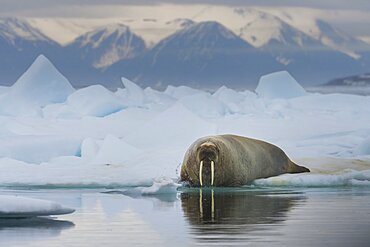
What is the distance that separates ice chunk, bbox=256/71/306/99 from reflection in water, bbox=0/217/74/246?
20.3 metres

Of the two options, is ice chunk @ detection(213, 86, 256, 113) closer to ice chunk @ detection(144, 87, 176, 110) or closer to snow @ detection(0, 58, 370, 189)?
snow @ detection(0, 58, 370, 189)

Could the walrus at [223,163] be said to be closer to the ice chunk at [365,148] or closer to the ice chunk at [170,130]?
the ice chunk at [365,148]

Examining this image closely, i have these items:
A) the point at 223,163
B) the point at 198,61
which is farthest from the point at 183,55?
the point at 223,163

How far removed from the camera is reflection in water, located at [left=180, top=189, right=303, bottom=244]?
409 inches

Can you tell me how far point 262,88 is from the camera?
31.8 meters

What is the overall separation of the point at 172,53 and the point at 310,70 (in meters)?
4.51

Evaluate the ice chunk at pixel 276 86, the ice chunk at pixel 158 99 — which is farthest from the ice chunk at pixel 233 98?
the ice chunk at pixel 158 99

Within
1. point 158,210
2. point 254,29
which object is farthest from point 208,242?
point 254,29

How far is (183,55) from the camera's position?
44.5 m

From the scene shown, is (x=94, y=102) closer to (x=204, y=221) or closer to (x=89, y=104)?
(x=89, y=104)

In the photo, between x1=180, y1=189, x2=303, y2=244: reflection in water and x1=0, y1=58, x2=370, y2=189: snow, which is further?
x1=0, y1=58, x2=370, y2=189: snow

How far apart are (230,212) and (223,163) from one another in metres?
4.98

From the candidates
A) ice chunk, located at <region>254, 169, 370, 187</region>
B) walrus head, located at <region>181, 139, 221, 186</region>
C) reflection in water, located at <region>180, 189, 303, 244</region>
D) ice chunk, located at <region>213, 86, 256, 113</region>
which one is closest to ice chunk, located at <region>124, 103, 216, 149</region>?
walrus head, located at <region>181, 139, 221, 186</region>

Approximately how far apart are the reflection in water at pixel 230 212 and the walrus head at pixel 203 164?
3.11ft
